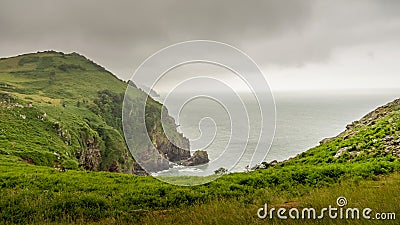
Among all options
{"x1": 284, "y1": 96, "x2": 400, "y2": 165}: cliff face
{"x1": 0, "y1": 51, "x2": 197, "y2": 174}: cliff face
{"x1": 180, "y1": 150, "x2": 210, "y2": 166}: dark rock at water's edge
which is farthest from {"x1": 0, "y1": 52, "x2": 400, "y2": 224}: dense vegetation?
{"x1": 0, "y1": 51, "x2": 197, "y2": 174}: cliff face

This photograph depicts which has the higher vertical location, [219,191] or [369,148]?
[369,148]

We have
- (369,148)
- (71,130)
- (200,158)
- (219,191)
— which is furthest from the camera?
(71,130)

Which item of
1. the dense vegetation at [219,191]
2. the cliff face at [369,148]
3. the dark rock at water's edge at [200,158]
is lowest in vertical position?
the dense vegetation at [219,191]

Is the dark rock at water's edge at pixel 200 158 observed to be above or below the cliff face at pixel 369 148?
below

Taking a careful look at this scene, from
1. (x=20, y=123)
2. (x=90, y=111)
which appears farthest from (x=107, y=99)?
(x=20, y=123)

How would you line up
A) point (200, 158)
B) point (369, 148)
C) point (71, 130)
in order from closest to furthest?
point (369, 148) < point (200, 158) < point (71, 130)

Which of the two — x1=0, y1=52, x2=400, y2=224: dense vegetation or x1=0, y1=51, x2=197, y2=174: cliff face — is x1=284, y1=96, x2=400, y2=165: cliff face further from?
x1=0, y1=51, x2=197, y2=174: cliff face

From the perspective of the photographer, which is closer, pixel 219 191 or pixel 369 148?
pixel 219 191

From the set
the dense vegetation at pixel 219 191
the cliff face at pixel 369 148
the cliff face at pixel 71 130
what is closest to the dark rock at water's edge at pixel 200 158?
the cliff face at pixel 71 130

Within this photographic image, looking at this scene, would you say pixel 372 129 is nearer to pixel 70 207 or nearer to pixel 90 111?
pixel 70 207

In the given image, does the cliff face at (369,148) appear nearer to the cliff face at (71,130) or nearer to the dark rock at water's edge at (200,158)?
the dark rock at water's edge at (200,158)

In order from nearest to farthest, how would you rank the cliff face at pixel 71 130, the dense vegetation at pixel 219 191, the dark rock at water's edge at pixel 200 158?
the dense vegetation at pixel 219 191, the dark rock at water's edge at pixel 200 158, the cliff face at pixel 71 130

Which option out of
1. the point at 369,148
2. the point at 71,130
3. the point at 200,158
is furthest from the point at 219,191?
the point at 71,130

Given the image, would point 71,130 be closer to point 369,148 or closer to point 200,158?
point 200,158
